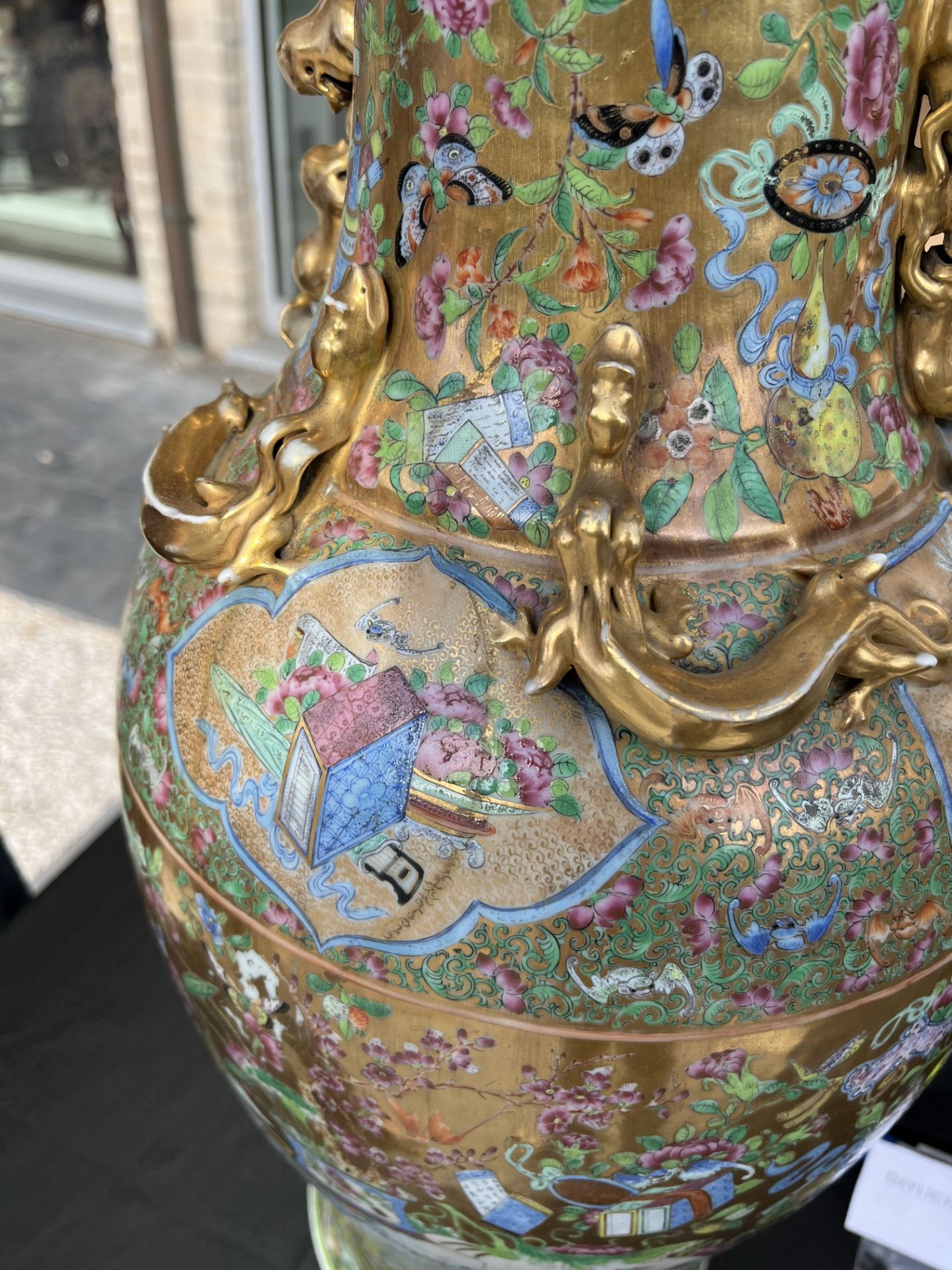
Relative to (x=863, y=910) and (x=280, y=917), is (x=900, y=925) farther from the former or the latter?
(x=280, y=917)

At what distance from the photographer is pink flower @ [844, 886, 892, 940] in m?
0.61

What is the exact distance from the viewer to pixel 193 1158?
1.17 m

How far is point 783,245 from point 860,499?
14 cm

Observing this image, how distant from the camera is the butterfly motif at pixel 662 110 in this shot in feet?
1.73

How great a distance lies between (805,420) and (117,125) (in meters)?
4.03

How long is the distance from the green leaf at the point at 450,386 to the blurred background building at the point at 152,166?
3.21m

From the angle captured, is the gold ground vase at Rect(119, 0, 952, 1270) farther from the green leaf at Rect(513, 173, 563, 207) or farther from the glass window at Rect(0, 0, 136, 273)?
the glass window at Rect(0, 0, 136, 273)

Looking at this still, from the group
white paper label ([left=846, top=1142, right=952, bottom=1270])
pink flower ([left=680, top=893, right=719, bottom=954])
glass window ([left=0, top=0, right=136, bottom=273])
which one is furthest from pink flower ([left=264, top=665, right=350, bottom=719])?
glass window ([left=0, top=0, right=136, bottom=273])

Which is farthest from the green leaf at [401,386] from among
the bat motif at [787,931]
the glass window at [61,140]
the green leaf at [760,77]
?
the glass window at [61,140]

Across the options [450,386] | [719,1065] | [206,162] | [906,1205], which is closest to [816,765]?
[719,1065]

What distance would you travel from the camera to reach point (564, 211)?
574 millimetres

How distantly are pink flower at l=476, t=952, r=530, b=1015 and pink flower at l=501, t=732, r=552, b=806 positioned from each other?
0.09m

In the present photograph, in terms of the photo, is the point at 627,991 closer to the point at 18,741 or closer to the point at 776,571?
the point at 776,571

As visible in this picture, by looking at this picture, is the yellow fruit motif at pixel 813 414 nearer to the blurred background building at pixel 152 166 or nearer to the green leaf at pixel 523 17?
the green leaf at pixel 523 17
